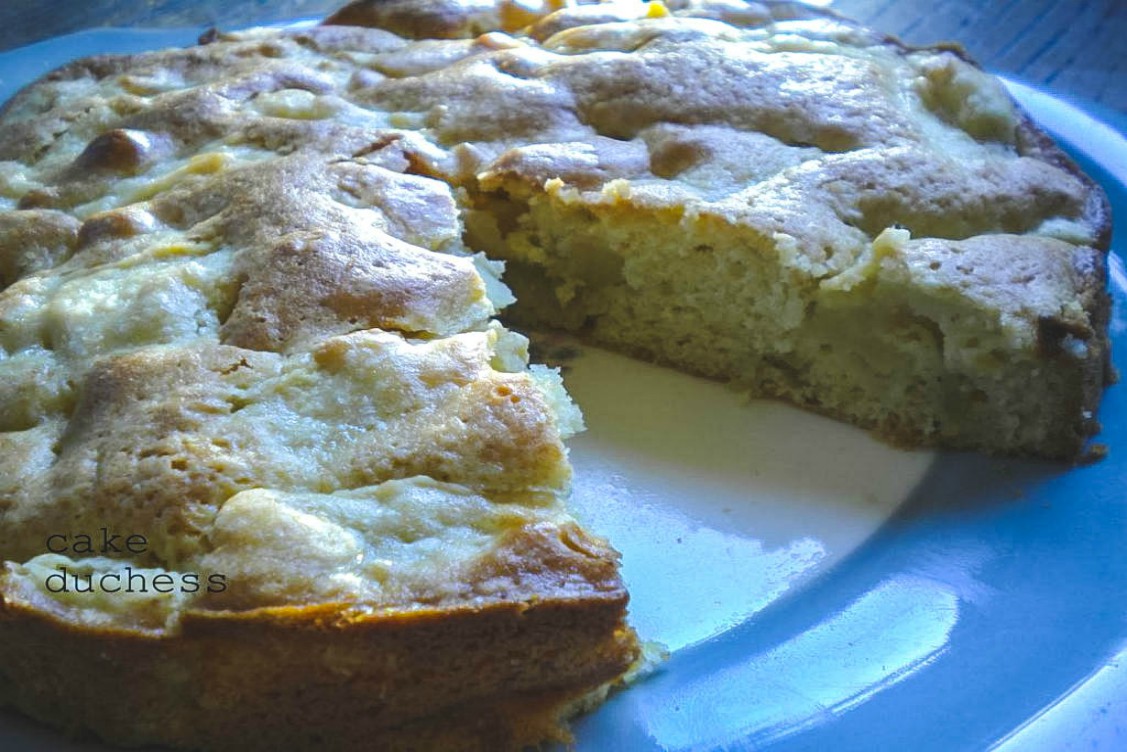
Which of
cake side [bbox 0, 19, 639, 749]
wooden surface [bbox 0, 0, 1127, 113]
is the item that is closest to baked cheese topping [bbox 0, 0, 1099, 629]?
cake side [bbox 0, 19, 639, 749]

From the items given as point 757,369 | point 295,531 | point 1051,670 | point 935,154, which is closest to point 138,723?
point 295,531

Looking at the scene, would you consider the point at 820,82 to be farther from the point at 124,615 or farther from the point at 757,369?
the point at 124,615

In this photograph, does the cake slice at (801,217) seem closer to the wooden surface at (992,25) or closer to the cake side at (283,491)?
the cake side at (283,491)

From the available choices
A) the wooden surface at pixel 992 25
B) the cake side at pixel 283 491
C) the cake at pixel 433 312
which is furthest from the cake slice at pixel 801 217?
the wooden surface at pixel 992 25

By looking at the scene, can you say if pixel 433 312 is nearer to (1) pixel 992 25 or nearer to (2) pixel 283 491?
(2) pixel 283 491

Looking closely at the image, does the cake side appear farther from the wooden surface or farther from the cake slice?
the wooden surface
